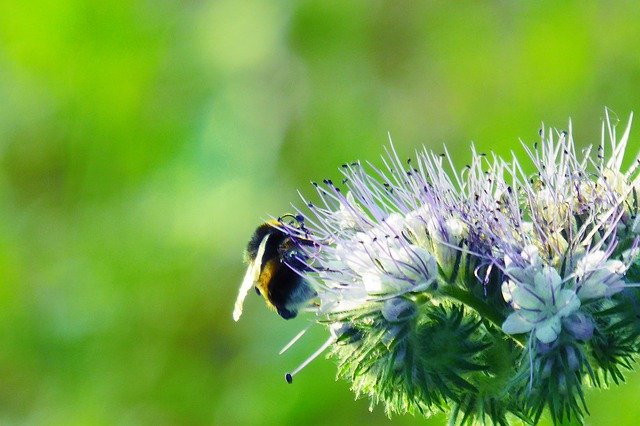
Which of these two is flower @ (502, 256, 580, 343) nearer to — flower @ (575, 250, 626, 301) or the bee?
flower @ (575, 250, 626, 301)

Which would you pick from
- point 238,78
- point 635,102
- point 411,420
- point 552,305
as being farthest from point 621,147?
point 238,78

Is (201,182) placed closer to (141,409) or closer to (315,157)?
(315,157)

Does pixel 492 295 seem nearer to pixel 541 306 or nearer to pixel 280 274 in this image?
pixel 541 306

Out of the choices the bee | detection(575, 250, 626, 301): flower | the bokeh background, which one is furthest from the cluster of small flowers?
the bokeh background

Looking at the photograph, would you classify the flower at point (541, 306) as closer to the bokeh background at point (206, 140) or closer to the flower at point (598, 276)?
the flower at point (598, 276)

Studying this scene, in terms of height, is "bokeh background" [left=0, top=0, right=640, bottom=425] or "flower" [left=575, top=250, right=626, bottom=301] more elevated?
"flower" [left=575, top=250, right=626, bottom=301]

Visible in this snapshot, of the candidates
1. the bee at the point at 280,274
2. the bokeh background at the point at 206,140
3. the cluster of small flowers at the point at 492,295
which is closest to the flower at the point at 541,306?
the cluster of small flowers at the point at 492,295

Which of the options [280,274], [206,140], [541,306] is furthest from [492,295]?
[206,140]
